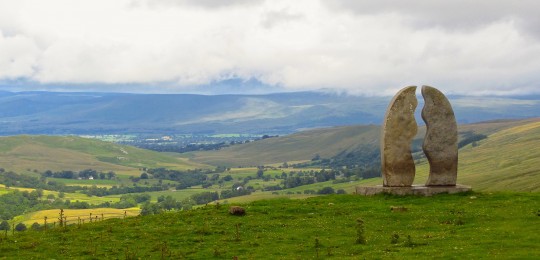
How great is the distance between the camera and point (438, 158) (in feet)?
164

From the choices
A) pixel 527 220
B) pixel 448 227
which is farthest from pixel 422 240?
pixel 527 220

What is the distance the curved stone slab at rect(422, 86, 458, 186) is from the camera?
1966 inches

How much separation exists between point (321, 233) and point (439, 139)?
16.3 metres

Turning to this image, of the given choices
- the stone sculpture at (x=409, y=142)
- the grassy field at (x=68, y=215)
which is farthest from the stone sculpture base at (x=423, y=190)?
the grassy field at (x=68, y=215)

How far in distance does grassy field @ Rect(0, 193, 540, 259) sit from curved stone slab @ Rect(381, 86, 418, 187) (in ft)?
9.83

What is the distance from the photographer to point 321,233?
3703 centimetres

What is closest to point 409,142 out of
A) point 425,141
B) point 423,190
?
point 425,141

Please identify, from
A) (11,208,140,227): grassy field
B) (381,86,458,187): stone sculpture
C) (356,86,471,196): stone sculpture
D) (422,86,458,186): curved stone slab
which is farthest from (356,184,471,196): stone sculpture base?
(11,208,140,227): grassy field

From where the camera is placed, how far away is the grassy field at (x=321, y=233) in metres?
31.9

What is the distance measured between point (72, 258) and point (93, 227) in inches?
329

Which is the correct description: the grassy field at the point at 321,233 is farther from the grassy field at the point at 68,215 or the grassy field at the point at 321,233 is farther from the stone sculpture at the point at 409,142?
the grassy field at the point at 68,215

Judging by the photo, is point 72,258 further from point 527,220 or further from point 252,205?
point 527,220

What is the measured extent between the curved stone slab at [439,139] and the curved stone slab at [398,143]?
1152mm

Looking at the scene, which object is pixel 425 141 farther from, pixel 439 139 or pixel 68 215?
pixel 68 215
